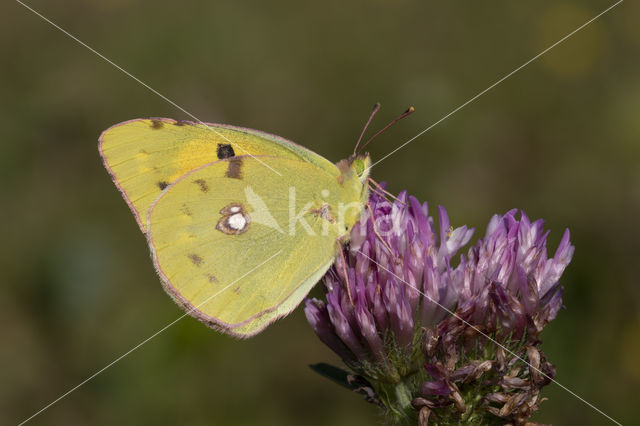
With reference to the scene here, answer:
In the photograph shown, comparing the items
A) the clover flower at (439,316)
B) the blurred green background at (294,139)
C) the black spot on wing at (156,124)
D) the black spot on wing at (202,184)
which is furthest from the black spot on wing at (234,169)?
the blurred green background at (294,139)

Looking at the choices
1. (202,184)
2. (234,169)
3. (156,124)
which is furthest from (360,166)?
(156,124)

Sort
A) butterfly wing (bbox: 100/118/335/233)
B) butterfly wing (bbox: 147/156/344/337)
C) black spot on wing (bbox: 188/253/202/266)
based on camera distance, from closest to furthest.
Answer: butterfly wing (bbox: 147/156/344/337)
black spot on wing (bbox: 188/253/202/266)
butterfly wing (bbox: 100/118/335/233)

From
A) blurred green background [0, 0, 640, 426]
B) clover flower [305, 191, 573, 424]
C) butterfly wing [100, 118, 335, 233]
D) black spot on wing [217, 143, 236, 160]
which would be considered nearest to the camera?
clover flower [305, 191, 573, 424]

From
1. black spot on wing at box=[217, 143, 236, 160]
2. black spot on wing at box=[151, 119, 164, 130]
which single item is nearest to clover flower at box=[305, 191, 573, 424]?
black spot on wing at box=[217, 143, 236, 160]

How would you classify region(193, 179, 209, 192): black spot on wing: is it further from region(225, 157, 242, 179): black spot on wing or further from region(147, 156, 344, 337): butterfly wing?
region(225, 157, 242, 179): black spot on wing

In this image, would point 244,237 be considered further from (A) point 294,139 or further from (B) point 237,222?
(A) point 294,139

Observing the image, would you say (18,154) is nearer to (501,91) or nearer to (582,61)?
(501,91)

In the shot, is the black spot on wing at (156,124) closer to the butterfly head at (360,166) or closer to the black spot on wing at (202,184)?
the black spot on wing at (202,184)
